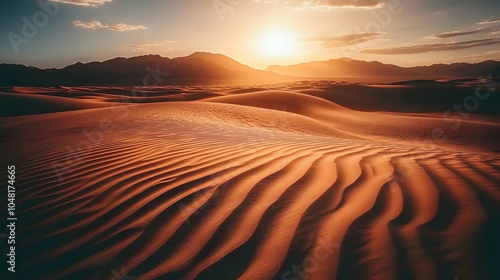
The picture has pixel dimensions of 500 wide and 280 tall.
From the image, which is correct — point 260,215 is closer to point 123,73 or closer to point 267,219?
point 267,219

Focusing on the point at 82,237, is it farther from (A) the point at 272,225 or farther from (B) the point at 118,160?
(B) the point at 118,160

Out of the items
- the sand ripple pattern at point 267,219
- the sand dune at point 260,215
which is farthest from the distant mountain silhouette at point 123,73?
the sand ripple pattern at point 267,219

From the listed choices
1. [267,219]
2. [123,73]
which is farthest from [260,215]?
[123,73]

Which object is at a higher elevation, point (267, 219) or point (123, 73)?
point (123, 73)

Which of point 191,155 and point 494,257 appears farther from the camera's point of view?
point 191,155

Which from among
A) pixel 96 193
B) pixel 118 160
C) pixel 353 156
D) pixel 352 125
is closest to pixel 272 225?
pixel 96 193

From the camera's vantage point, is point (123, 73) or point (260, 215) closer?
point (260, 215)

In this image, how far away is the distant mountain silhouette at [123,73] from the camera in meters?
69.4

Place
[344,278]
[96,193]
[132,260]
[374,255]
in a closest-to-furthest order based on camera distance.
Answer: [344,278] < [374,255] < [132,260] < [96,193]

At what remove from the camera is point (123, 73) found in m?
91.2

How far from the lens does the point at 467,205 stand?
2.12 m

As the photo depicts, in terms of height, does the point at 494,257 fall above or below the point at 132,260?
above

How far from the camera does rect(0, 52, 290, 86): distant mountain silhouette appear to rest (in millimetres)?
69375

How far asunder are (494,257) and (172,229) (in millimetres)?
1924
